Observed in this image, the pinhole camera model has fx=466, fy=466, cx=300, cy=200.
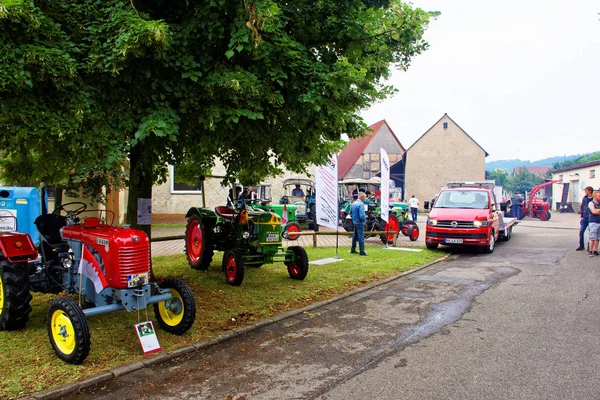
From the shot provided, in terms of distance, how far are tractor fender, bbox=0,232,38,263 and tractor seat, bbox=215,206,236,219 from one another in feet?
12.9

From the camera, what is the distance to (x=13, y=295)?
511 centimetres

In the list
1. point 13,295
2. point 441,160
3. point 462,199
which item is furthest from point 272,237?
point 441,160

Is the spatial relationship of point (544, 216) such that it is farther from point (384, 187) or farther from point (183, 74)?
point (183, 74)

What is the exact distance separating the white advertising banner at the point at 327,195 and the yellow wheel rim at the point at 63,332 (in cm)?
769

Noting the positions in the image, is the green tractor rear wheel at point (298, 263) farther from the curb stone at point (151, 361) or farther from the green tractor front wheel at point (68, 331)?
the green tractor front wheel at point (68, 331)

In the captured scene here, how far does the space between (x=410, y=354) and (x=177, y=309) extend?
2620 millimetres

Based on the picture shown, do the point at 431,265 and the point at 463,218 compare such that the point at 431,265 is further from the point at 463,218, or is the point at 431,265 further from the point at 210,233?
the point at 210,233

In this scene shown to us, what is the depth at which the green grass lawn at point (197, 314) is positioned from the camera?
4.31 metres

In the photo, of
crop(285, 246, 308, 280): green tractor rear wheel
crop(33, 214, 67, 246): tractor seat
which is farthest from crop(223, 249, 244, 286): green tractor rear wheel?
crop(33, 214, 67, 246): tractor seat

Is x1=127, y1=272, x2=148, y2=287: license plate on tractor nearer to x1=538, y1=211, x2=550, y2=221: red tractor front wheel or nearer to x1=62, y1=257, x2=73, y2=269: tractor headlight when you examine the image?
x1=62, y1=257, x2=73, y2=269: tractor headlight

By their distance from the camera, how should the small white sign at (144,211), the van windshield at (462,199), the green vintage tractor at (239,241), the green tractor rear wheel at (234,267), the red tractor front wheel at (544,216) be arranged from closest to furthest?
the small white sign at (144,211), the green tractor rear wheel at (234,267), the green vintage tractor at (239,241), the van windshield at (462,199), the red tractor front wheel at (544,216)

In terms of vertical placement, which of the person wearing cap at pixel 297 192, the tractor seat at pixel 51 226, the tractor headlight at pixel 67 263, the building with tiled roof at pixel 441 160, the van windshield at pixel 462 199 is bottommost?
the tractor headlight at pixel 67 263

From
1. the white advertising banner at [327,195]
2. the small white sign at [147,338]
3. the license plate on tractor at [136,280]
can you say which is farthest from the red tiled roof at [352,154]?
the small white sign at [147,338]

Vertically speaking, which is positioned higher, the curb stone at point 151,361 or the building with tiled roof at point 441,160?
the building with tiled roof at point 441,160
